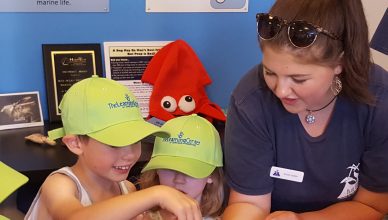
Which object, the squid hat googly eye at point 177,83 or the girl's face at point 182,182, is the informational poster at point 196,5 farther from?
the girl's face at point 182,182

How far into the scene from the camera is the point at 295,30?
0.97 meters

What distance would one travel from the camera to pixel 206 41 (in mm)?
1978

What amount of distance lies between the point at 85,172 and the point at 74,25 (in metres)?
0.81

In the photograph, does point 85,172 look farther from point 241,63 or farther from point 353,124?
point 241,63

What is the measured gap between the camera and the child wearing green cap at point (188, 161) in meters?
1.23

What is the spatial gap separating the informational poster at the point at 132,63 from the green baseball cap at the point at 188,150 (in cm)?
62

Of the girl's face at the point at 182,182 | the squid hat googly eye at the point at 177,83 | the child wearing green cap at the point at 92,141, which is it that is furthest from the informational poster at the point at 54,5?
the girl's face at the point at 182,182

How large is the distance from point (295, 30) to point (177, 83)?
903 mm

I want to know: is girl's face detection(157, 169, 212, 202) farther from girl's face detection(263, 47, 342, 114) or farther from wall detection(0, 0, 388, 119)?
wall detection(0, 0, 388, 119)

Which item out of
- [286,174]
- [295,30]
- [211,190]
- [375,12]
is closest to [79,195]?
[211,190]

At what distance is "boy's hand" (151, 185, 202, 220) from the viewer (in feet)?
3.03

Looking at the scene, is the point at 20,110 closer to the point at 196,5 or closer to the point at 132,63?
the point at 132,63

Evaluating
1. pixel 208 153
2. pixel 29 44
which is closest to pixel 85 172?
pixel 208 153

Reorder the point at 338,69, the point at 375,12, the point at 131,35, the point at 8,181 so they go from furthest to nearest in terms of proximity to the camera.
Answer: the point at 375,12
the point at 131,35
the point at 338,69
the point at 8,181
